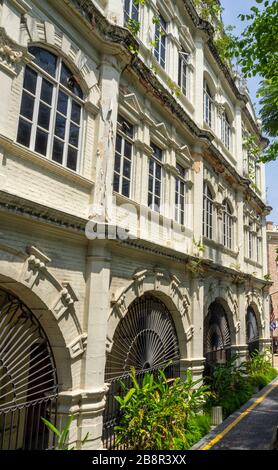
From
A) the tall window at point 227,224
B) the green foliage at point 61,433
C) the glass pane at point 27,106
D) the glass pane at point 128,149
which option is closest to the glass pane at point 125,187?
the glass pane at point 128,149

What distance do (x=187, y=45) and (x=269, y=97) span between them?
346 cm

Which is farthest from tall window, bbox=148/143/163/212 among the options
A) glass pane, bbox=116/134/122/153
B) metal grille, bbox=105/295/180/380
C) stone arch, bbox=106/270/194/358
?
metal grille, bbox=105/295/180/380

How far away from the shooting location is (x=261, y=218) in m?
21.4

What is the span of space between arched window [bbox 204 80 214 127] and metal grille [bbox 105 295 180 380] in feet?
24.8

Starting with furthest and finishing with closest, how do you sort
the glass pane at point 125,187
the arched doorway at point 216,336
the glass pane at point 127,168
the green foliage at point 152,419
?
1. the arched doorway at point 216,336
2. the glass pane at point 127,168
3. the glass pane at point 125,187
4. the green foliage at point 152,419

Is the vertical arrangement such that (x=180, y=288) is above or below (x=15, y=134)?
below

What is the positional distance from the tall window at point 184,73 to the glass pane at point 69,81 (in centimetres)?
551

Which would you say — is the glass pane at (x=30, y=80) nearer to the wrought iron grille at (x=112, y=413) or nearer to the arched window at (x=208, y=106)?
the wrought iron grille at (x=112, y=413)

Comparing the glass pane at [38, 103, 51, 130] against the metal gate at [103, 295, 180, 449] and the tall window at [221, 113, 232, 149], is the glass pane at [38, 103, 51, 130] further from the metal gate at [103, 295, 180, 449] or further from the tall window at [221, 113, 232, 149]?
the tall window at [221, 113, 232, 149]

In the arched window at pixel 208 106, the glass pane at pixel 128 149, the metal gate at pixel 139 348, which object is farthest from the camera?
the arched window at pixel 208 106

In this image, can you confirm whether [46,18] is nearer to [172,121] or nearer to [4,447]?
[172,121]

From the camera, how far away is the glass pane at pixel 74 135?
23.4ft

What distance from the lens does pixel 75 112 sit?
23.8ft
